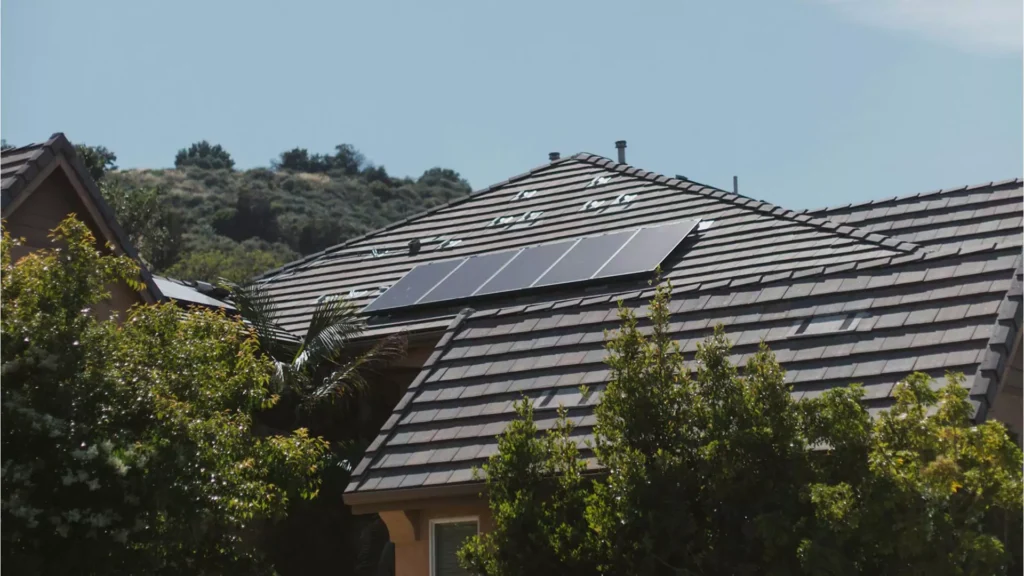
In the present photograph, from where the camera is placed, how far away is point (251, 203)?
72375mm

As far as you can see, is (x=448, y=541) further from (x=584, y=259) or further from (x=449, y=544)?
(x=584, y=259)

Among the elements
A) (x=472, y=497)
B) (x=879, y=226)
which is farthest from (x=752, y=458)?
(x=879, y=226)

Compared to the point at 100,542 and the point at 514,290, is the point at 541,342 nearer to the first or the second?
the point at 514,290

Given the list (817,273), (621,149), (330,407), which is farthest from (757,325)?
(621,149)

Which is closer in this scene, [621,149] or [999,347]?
[999,347]

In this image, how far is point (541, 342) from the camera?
600 inches

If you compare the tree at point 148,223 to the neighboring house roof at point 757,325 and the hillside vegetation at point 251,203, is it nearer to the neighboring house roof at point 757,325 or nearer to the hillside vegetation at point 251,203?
the hillside vegetation at point 251,203

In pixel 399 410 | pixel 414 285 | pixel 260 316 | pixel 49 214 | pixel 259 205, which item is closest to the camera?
pixel 399 410

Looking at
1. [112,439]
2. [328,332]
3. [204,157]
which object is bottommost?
[112,439]

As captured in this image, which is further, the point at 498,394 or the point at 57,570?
the point at 498,394

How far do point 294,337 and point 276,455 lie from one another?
8594 millimetres

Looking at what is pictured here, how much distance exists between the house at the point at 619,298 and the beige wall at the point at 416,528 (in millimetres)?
21

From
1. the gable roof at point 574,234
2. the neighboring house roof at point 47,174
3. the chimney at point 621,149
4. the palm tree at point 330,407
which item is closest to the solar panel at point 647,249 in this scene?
the gable roof at point 574,234

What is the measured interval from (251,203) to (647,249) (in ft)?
183
